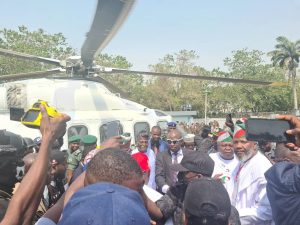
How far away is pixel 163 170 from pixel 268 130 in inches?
140

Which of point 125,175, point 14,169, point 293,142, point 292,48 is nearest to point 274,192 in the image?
point 293,142

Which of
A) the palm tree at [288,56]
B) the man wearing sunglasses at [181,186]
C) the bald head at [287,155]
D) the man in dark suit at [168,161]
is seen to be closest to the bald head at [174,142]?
the man in dark suit at [168,161]

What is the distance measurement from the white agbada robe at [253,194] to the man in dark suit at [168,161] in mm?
1638

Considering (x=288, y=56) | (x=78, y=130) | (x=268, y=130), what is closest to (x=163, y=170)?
(x=268, y=130)

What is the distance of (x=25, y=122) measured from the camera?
9.78ft

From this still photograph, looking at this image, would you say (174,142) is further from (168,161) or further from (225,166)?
(225,166)

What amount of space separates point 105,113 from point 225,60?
4347cm

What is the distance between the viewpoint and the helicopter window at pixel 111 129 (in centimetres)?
991

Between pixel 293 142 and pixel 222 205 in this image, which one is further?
pixel 293 142

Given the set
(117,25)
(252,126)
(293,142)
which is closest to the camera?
(293,142)

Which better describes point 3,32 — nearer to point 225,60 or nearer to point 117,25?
point 225,60

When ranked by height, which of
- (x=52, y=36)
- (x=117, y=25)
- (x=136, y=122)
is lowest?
(x=136, y=122)

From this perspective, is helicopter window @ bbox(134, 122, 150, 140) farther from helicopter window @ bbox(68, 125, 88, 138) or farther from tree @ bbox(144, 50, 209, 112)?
tree @ bbox(144, 50, 209, 112)

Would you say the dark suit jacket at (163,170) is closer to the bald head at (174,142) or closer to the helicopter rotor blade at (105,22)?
the bald head at (174,142)
